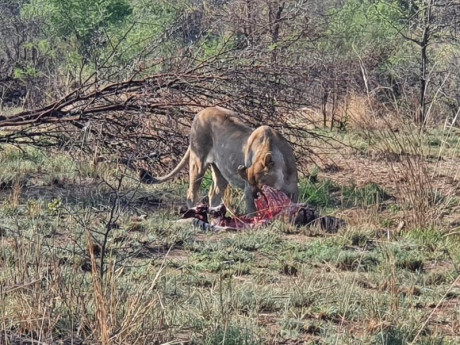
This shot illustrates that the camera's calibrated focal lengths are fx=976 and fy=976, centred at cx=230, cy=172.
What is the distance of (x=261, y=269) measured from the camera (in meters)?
7.18

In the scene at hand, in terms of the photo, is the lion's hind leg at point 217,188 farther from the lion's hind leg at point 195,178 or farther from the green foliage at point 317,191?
the green foliage at point 317,191

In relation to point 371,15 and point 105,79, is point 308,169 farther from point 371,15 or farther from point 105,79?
point 371,15

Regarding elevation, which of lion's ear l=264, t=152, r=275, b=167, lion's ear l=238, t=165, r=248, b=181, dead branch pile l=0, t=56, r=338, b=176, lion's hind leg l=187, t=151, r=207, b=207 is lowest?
lion's hind leg l=187, t=151, r=207, b=207

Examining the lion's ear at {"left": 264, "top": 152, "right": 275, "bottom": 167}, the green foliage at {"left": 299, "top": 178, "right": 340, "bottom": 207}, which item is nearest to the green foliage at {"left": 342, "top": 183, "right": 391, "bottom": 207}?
the green foliage at {"left": 299, "top": 178, "right": 340, "bottom": 207}

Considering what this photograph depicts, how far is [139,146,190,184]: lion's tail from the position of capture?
9891 millimetres

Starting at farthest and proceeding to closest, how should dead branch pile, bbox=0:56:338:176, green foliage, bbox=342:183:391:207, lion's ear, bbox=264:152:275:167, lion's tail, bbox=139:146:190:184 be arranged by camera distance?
1. green foliage, bbox=342:183:391:207
2. lion's tail, bbox=139:146:190:184
3. dead branch pile, bbox=0:56:338:176
4. lion's ear, bbox=264:152:275:167

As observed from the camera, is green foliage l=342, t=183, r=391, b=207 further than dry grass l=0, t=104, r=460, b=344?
Yes

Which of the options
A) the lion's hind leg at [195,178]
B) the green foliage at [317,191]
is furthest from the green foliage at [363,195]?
the lion's hind leg at [195,178]

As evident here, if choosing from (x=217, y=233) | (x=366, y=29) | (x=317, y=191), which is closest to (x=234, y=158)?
(x=317, y=191)

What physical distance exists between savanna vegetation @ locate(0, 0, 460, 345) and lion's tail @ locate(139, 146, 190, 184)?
199mm

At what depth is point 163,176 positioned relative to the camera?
10602 mm

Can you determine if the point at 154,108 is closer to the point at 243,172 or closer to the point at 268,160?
the point at 243,172

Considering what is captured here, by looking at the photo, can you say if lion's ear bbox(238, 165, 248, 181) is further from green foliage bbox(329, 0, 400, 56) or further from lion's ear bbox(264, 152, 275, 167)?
green foliage bbox(329, 0, 400, 56)

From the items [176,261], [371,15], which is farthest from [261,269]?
[371,15]
